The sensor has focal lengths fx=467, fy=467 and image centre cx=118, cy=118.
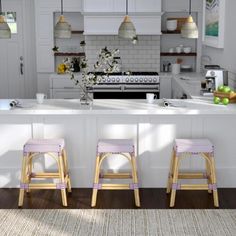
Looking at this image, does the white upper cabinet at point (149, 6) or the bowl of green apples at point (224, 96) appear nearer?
the bowl of green apples at point (224, 96)

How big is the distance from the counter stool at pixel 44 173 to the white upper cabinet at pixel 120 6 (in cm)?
396

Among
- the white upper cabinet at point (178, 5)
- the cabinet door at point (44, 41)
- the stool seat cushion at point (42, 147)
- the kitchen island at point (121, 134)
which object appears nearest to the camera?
the stool seat cushion at point (42, 147)

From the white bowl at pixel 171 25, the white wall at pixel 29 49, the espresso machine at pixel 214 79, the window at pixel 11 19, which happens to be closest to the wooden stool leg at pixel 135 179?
the espresso machine at pixel 214 79

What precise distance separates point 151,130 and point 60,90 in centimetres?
372

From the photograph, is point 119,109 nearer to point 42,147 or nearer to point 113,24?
point 42,147

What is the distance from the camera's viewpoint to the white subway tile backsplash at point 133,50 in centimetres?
858

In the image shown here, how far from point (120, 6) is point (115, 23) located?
298 mm

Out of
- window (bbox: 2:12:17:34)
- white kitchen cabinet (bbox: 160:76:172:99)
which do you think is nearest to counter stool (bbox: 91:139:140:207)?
white kitchen cabinet (bbox: 160:76:172:99)

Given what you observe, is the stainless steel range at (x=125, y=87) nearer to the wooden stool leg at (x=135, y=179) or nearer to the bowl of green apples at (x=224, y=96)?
the bowl of green apples at (x=224, y=96)

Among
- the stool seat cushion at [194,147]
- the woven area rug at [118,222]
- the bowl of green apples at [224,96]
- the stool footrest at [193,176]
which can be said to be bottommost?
the woven area rug at [118,222]

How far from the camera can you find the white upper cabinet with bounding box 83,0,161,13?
312 inches

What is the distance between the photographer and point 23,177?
439 centimetres

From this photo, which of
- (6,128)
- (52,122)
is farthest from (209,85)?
(6,128)

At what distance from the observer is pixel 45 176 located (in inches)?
181
